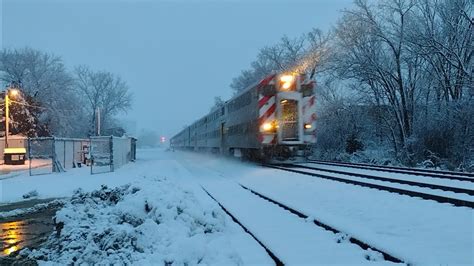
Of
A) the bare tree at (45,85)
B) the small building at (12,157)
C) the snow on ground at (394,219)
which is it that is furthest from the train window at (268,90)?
the bare tree at (45,85)

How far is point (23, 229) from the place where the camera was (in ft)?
29.1

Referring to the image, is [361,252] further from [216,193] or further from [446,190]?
[216,193]

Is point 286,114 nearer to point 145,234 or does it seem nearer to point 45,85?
point 145,234

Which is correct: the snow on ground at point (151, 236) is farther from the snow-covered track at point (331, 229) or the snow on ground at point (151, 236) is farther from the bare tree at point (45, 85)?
the bare tree at point (45, 85)

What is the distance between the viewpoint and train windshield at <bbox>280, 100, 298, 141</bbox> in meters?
19.4

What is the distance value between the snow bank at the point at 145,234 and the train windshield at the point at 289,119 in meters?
10.9

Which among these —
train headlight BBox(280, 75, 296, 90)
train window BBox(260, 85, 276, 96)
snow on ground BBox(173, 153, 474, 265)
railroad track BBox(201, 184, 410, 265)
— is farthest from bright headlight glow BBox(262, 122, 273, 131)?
railroad track BBox(201, 184, 410, 265)

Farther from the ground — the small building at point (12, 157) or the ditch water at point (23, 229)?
the small building at point (12, 157)

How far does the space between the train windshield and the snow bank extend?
431 inches

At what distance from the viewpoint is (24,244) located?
→ 24.6 ft

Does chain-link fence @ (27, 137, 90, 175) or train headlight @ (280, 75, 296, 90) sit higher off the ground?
train headlight @ (280, 75, 296, 90)

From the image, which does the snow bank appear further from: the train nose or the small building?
the small building

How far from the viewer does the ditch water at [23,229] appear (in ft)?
23.8

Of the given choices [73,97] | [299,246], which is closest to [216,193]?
[299,246]
